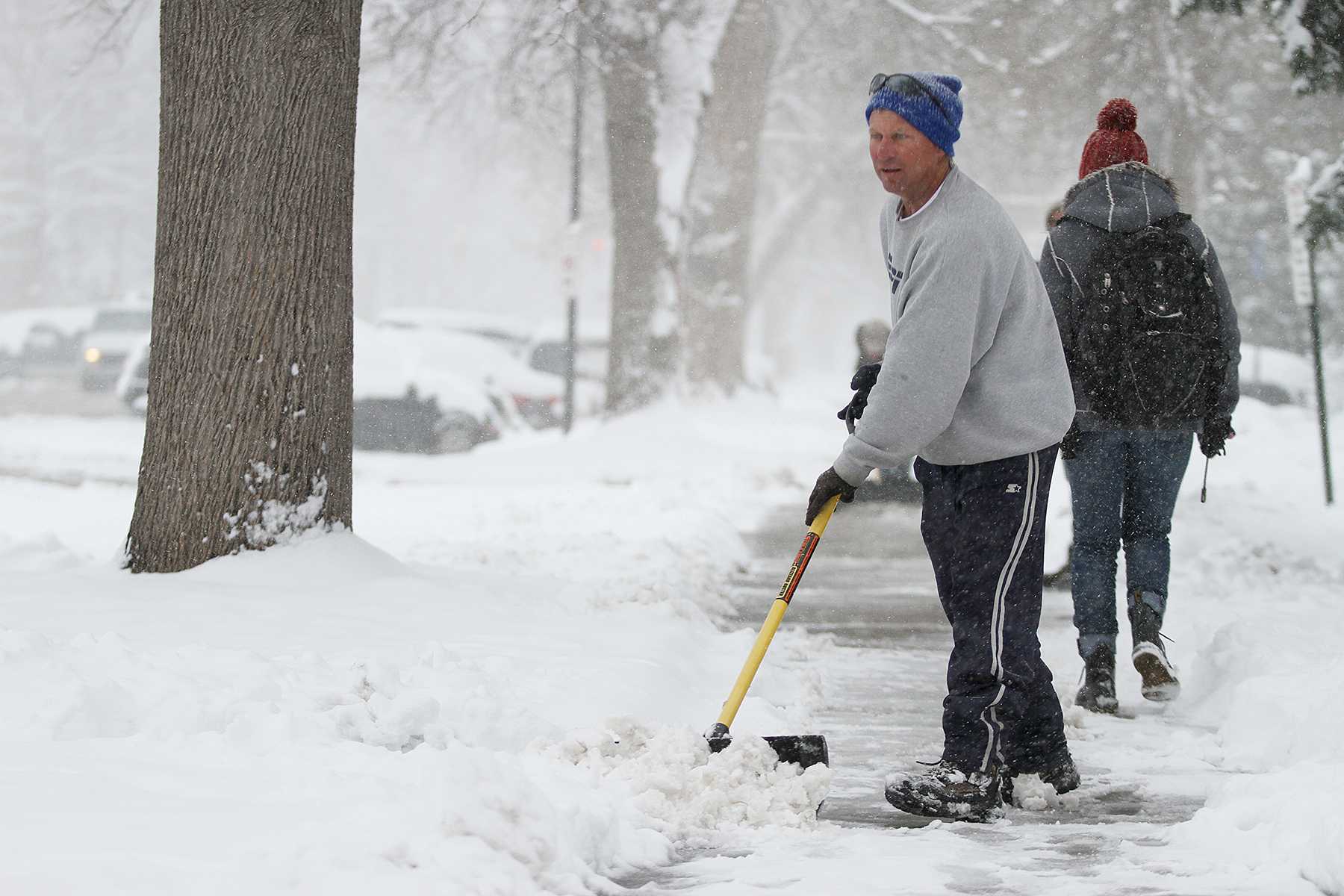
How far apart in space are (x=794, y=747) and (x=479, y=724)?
870mm

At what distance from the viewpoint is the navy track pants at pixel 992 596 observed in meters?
4.12

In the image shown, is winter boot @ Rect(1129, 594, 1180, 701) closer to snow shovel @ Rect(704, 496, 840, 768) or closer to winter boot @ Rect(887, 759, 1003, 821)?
winter boot @ Rect(887, 759, 1003, 821)

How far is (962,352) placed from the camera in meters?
3.99

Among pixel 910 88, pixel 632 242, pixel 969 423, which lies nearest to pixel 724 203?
pixel 632 242

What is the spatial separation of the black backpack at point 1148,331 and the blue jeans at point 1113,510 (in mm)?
121

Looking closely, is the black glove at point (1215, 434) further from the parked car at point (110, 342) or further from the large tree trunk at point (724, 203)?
the parked car at point (110, 342)

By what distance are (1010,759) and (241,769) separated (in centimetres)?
203

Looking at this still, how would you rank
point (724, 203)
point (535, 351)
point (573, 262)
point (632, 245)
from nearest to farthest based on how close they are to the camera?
point (632, 245), point (573, 262), point (724, 203), point (535, 351)

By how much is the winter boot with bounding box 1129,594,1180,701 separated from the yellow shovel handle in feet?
5.31

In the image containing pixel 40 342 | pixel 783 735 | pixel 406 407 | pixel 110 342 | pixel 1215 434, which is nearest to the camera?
pixel 783 735

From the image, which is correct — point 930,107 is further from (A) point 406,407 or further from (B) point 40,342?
(B) point 40,342

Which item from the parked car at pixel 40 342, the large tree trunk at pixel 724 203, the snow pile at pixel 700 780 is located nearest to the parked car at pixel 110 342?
the parked car at pixel 40 342

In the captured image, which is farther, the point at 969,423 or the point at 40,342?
the point at 40,342

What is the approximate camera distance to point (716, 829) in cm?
380
